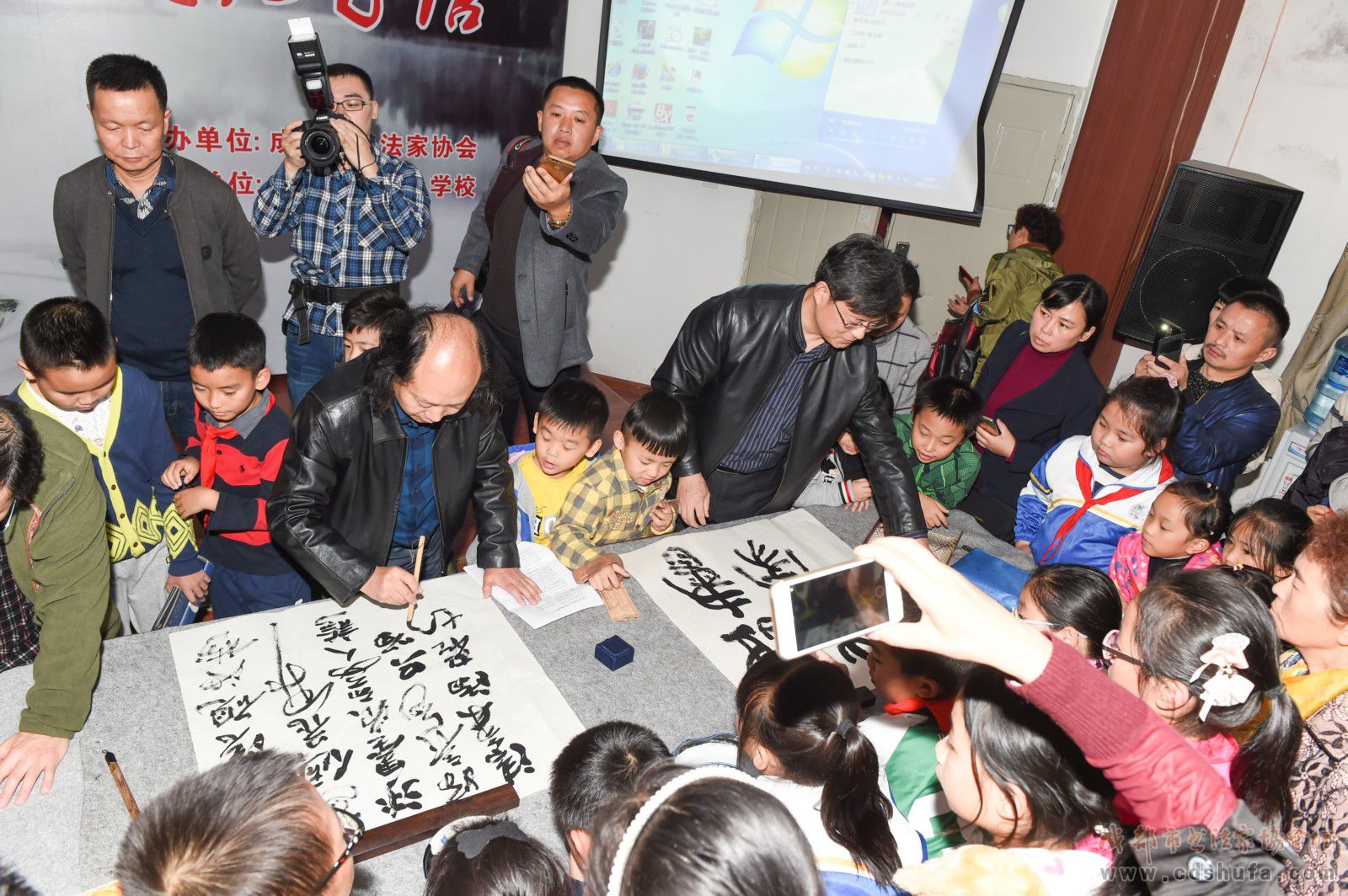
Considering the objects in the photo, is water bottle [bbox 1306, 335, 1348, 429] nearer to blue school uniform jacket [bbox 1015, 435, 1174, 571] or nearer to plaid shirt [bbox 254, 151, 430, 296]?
blue school uniform jacket [bbox 1015, 435, 1174, 571]

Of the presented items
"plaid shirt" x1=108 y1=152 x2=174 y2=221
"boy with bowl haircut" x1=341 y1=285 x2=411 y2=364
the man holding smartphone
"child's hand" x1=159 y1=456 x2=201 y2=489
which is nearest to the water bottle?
the man holding smartphone

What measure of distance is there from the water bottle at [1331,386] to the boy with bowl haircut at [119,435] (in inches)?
161

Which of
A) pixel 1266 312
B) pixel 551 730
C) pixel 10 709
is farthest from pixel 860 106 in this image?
pixel 10 709

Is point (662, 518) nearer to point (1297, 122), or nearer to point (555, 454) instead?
point (555, 454)

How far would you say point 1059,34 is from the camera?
3977 millimetres

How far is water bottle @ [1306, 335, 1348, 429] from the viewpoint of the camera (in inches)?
131

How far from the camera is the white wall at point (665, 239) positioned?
402 centimetres

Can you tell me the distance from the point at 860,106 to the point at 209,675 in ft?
11.7

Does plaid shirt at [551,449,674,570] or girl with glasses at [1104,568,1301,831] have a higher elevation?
girl with glasses at [1104,568,1301,831]

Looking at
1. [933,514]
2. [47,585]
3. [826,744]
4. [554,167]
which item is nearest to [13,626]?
[47,585]

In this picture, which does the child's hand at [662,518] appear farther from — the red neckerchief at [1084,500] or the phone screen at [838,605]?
the phone screen at [838,605]

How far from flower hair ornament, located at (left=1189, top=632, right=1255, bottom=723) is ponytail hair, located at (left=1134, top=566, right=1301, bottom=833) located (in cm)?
1

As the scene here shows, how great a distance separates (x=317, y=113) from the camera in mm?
2660

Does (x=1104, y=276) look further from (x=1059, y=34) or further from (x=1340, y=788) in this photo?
(x=1340, y=788)
